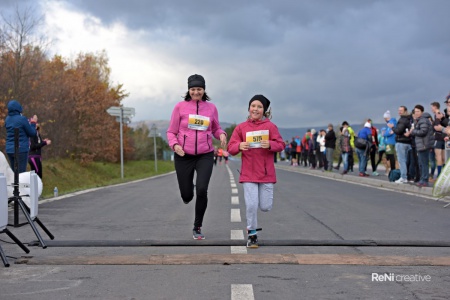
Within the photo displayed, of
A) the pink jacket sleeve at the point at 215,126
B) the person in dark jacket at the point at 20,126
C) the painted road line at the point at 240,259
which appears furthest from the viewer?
the person in dark jacket at the point at 20,126

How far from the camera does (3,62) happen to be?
24.5 m

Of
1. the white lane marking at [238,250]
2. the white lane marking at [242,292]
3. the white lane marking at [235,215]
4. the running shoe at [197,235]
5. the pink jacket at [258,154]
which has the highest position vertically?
the pink jacket at [258,154]

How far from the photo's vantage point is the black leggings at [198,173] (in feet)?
21.5

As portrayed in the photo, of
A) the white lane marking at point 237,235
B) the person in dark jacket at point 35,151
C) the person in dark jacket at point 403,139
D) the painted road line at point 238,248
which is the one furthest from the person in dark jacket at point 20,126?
the person in dark jacket at point 403,139

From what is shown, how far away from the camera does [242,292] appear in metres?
4.09

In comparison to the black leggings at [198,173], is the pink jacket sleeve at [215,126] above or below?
above

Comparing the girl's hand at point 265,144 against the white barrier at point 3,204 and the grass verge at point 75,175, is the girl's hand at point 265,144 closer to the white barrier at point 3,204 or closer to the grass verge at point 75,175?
the white barrier at point 3,204

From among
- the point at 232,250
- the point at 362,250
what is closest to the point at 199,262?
the point at 232,250

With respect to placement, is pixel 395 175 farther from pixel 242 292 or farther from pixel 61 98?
pixel 61 98

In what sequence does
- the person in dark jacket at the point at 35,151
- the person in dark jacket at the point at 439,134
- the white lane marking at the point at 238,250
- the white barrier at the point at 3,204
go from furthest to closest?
the person in dark jacket at the point at 439,134
the person in dark jacket at the point at 35,151
the white lane marking at the point at 238,250
the white barrier at the point at 3,204

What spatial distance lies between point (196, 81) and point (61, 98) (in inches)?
1210

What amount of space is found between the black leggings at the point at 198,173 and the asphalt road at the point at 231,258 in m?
0.42

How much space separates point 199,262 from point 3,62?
22256 millimetres

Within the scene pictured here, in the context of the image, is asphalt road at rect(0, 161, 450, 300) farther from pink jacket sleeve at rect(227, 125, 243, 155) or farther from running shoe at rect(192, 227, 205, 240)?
pink jacket sleeve at rect(227, 125, 243, 155)
